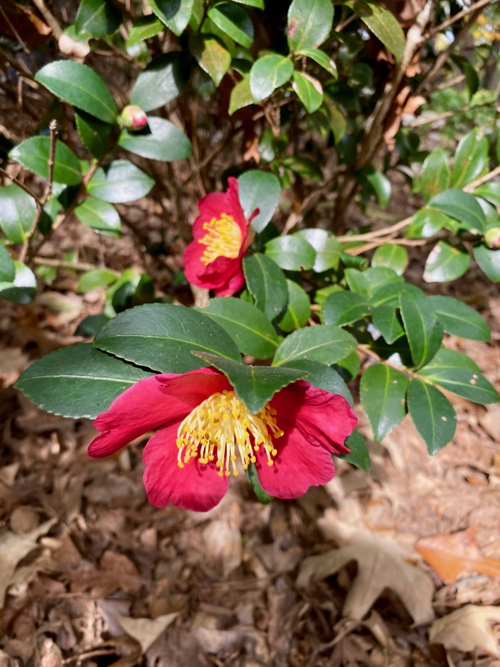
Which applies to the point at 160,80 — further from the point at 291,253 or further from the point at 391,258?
the point at 391,258

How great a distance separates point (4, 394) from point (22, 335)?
11.0 inches

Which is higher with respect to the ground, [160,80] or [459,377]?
[160,80]

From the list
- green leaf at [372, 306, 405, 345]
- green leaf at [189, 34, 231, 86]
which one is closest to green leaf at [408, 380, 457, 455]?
green leaf at [372, 306, 405, 345]

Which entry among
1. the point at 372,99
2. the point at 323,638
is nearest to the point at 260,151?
the point at 372,99

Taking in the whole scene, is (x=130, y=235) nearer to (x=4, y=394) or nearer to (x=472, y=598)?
(x=4, y=394)

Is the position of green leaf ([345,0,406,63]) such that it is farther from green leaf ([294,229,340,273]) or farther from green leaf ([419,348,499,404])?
green leaf ([419,348,499,404])

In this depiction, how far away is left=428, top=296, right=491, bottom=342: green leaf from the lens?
891mm

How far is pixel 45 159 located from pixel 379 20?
2.22 feet

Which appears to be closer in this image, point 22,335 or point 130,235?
point 22,335

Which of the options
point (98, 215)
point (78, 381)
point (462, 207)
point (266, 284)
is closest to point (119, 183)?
point (98, 215)

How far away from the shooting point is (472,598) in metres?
1.09

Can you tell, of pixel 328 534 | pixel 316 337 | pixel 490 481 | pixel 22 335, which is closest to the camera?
pixel 316 337

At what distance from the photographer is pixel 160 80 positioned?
0.88 metres

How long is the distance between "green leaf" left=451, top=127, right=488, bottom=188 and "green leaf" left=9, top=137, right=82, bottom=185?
0.85 m
